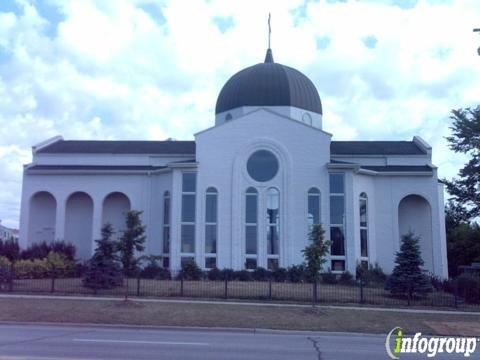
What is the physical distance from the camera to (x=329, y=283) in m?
30.6

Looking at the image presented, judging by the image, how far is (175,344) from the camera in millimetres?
12453

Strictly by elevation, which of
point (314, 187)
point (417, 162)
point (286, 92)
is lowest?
point (314, 187)

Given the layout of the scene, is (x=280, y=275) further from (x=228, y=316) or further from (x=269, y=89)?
(x=269, y=89)

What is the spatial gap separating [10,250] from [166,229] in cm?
960

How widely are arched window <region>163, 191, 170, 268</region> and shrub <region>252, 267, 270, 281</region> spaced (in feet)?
18.8

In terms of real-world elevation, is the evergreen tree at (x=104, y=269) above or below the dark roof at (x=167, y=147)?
below

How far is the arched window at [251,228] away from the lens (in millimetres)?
33344

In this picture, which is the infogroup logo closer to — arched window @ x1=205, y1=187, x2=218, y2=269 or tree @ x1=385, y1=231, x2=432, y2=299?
tree @ x1=385, y1=231, x2=432, y2=299

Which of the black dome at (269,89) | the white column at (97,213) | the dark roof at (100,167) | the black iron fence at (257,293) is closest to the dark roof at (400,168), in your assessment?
the black dome at (269,89)

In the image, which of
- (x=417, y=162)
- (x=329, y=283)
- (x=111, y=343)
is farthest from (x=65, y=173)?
(x=111, y=343)

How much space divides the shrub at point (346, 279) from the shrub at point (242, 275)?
5.23 m

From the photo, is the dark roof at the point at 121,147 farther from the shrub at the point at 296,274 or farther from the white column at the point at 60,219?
the shrub at the point at 296,274

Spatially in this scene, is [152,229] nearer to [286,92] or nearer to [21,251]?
[21,251]

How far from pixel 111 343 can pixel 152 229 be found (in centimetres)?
2403
